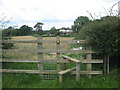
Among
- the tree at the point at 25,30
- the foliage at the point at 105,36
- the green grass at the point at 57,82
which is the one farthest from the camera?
the tree at the point at 25,30

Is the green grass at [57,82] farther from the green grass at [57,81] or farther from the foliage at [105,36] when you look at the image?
the foliage at [105,36]

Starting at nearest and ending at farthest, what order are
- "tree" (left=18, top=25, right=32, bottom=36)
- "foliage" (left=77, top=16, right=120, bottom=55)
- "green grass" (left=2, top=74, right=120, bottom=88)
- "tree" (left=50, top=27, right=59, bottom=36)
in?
"green grass" (left=2, top=74, right=120, bottom=88) < "foliage" (left=77, top=16, right=120, bottom=55) < "tree" (left=50, top=27, right=59, bottom=36) < "tree" (left=18, top=25, right=32, bottom=36)

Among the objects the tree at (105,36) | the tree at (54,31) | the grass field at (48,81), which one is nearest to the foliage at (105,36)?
the tree at (105,36)

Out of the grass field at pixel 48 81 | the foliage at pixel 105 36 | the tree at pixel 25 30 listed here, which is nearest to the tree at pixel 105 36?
the foliage at pixel 105 36

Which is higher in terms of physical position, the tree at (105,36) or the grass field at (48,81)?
the tree at (105,36)

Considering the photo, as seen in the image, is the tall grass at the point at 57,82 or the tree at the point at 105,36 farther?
the tree at the point at 105,36

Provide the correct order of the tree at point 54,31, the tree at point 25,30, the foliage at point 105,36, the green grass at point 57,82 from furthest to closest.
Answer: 1. the tree at point 25,30
2. the tree at point 54,31
3. the foliage at point 105,36
4. the green grass at point 57,82

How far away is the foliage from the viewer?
Answer: 7.51 m

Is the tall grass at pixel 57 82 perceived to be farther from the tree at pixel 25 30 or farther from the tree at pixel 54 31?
the tree at pixel 25 30

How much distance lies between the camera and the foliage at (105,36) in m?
7.51

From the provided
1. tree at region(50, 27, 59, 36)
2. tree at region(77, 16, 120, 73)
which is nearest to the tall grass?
tree at region(77, 16, 120, 73)

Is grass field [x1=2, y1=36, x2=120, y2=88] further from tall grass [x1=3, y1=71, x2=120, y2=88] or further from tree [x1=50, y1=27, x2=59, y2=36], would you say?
tree [x1=50, y1=27, x2=59, y2=36]

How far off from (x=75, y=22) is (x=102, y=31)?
11.4 ft

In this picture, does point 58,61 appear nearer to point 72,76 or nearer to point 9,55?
point 72,76
